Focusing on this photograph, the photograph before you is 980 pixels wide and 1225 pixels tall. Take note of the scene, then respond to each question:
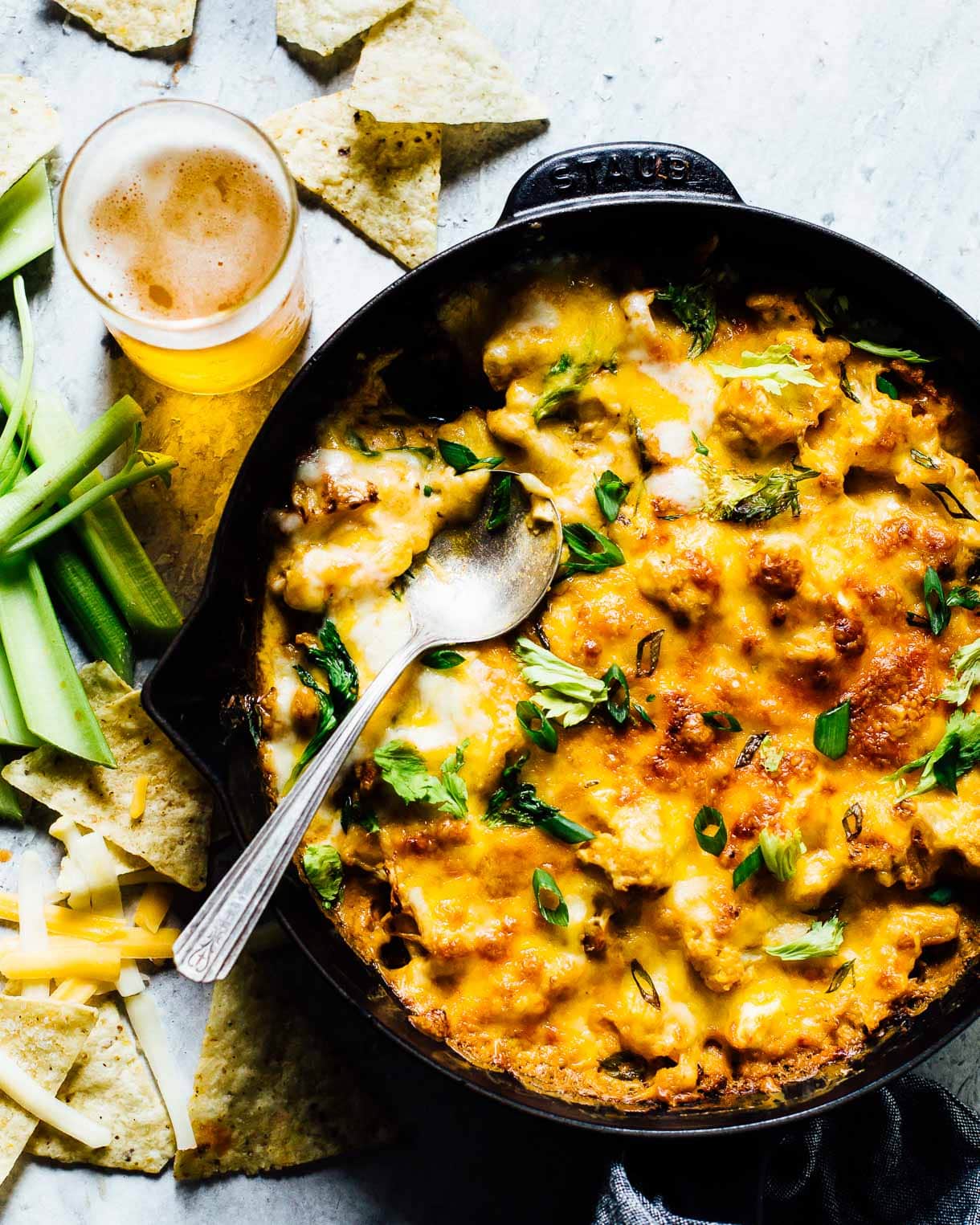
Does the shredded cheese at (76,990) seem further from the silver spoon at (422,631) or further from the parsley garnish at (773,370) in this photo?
the parsley garnish at (773,370)

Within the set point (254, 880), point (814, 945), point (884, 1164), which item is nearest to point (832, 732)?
point (814, 945)

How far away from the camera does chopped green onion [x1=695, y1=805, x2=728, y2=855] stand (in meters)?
2.27

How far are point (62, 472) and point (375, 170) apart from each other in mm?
1049

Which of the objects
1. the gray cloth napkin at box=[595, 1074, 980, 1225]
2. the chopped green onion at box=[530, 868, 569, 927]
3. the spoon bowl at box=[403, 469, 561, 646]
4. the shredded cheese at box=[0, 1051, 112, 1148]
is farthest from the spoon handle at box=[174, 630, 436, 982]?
the gray cloth napkin at box=[595, 1074, 980, 1225]

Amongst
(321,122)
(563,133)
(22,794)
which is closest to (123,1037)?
(22,794)

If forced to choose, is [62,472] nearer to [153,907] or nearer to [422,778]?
[153,907]

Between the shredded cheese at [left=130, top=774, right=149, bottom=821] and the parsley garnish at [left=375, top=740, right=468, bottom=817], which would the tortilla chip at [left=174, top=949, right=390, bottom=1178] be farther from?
the parsley garnish at [left=375, top=740, right=468, bottom=817]

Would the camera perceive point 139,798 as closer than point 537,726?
No

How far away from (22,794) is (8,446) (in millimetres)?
842

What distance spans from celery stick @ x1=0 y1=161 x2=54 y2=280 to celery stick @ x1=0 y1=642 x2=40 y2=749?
37.3 inches

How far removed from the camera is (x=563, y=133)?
284 centimetres

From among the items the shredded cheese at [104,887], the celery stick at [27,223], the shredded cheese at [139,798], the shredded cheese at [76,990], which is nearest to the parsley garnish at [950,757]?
the shredded cheese at [139,798]

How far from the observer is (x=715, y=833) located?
2.29 m

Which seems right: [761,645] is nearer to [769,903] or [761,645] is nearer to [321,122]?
[769,903]
